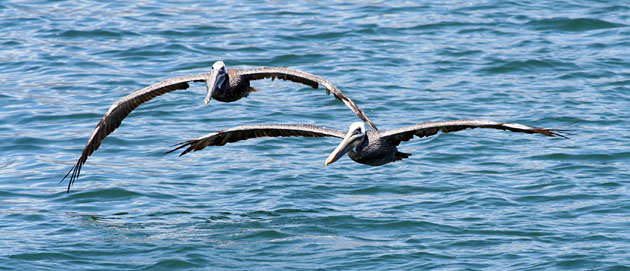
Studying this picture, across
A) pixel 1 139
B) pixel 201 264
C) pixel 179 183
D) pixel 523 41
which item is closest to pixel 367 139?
pixel 201 264

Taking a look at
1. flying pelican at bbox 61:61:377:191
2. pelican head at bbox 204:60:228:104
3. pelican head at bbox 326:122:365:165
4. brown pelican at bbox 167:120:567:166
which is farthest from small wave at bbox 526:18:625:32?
pelican head at bbox 326:122:365:165

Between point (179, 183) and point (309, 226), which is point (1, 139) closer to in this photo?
point (179, 183)

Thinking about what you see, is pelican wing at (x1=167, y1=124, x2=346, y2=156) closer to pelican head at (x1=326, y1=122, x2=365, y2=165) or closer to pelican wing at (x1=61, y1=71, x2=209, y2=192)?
pelican head at (x1=326, y1=122, x2=365, y2=165)

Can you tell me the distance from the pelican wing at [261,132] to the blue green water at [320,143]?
93 cm

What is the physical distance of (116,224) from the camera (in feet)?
39.5

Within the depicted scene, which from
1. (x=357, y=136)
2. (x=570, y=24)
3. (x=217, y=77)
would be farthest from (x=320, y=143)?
(x=570, y=24)

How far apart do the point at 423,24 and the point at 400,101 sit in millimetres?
4589

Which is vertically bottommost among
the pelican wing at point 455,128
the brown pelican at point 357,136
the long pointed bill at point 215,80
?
the brown pelican at point 357,136

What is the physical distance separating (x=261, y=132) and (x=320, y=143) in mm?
3001

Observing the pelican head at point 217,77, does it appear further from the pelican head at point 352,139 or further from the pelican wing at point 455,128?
the pelican wing at point 455,128

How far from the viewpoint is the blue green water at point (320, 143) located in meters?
11.3

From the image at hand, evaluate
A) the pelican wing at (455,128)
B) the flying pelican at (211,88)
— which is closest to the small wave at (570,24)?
the flying pelican at (211,88)

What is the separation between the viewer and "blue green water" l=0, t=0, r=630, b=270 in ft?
37.2

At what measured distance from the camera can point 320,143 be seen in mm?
14828
